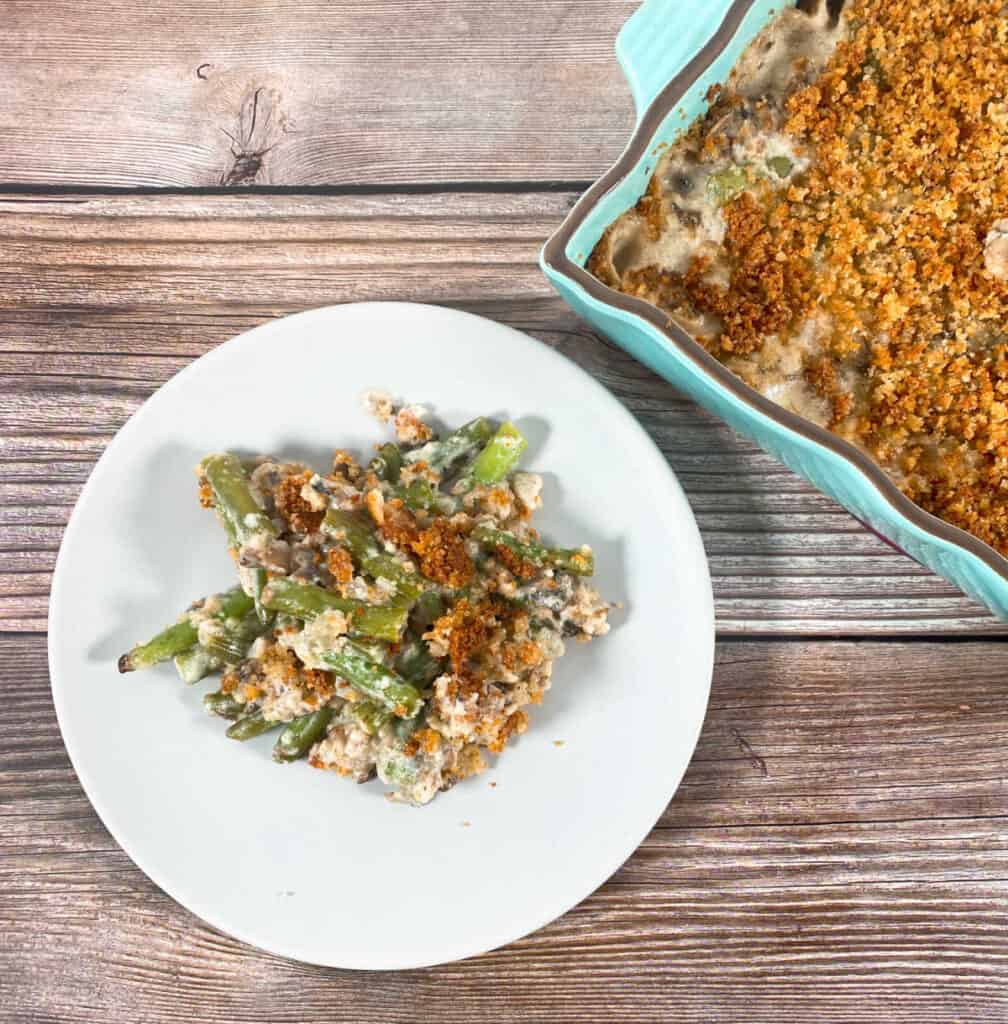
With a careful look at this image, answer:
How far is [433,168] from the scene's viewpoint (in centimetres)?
188

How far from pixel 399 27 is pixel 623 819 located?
1.80 meters

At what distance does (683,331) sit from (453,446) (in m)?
0.48

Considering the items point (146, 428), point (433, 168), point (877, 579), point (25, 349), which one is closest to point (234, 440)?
point (146, 428)

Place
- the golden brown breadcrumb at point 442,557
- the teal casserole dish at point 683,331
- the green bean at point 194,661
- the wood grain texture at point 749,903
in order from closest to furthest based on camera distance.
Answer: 1. the teal casserole dish at point 683,331
2. the golden brown breadcrumb at point 442,557
3. the green bean at point 194,661
4. the wood grain texture at point 749,903

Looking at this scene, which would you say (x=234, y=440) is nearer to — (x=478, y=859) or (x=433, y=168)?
(x=433, y=168)

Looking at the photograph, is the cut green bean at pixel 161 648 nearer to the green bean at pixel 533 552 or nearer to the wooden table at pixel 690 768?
the wooden table at pixel 690 768

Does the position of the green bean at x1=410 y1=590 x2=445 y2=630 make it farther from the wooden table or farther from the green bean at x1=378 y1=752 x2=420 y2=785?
the wooden table

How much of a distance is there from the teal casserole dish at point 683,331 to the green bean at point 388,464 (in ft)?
1.45

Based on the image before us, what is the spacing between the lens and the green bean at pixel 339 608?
1.43 meters

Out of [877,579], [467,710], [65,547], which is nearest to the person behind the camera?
[467,710]

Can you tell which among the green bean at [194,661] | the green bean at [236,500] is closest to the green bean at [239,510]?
the green bean at [236,500]

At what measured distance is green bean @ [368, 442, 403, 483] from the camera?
1608mm

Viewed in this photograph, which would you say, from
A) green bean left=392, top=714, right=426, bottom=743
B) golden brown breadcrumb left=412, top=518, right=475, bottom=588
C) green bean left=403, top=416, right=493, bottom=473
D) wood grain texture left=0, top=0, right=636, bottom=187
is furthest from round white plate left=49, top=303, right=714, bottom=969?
wood grain texture left=0, top=0, right=636, bottom=187

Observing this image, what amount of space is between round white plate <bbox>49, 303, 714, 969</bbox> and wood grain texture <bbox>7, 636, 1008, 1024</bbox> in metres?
0.32
